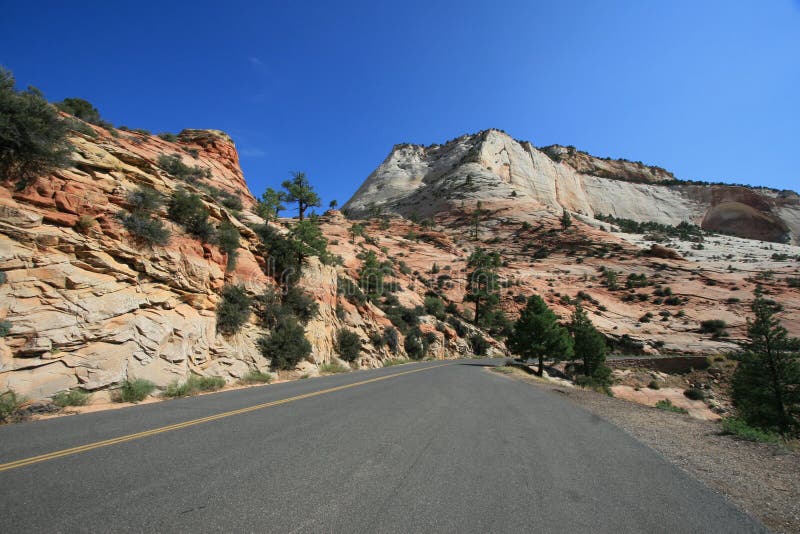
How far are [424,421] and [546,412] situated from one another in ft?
11.5

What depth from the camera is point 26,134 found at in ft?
32.7

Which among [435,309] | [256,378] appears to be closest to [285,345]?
[256,378]

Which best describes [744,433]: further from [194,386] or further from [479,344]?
[479,344]

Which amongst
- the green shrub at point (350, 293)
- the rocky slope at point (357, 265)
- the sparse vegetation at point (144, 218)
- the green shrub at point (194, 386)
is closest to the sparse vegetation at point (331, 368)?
the rocky slope at point (357, 265)

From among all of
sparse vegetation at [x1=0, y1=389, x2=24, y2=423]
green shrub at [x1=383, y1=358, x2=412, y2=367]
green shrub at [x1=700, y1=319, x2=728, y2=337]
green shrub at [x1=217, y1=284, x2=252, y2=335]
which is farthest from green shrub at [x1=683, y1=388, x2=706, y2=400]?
sparse vegetation at [x1=0, y1=389, x2=24, y2=423]

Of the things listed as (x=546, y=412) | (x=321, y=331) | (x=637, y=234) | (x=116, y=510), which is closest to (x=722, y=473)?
(x=546, y=412)

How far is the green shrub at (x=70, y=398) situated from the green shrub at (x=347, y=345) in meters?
14.6

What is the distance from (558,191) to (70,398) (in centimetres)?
11111

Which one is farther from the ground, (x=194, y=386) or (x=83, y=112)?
(x=83, y=112)

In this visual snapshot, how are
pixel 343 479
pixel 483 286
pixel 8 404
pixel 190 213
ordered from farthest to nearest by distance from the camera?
1. pixel 483 286
2. pixel 190 213
3. pixel 8 404
4. pixel 343 479

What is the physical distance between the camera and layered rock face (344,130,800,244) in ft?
297

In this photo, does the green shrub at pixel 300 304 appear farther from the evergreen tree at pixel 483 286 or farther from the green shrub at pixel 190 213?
the evergreen tree at pixel 483 286

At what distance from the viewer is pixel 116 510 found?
3.04 metres

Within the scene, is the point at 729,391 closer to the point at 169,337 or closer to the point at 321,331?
the point at 321,331
